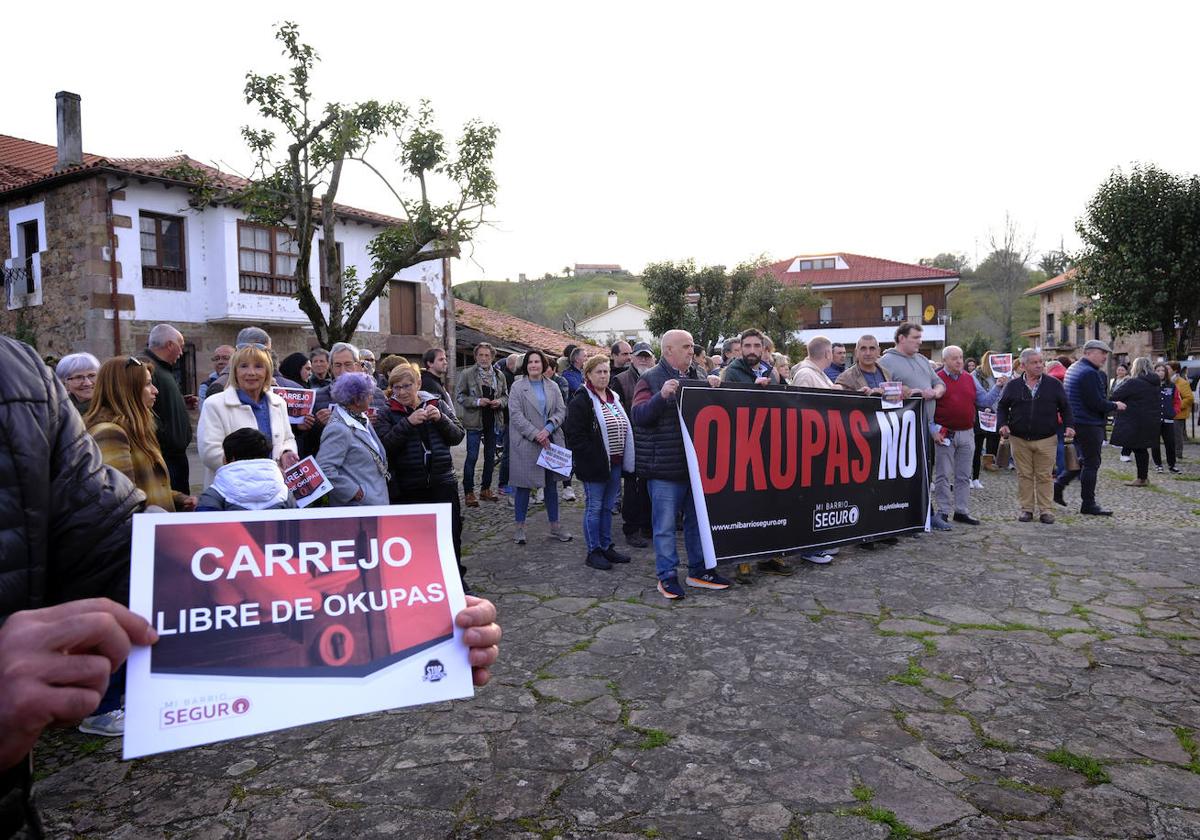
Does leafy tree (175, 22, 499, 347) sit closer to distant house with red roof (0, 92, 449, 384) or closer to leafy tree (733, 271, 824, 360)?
distant house with red roof (0, 92, 449, 384)

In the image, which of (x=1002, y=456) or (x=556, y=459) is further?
(x=1002, y=456)

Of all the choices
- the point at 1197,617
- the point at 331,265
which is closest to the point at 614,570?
the point at 1197,617

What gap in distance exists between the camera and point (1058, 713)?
378 centimetres

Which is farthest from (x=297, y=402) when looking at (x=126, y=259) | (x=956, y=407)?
(x=126, y=259)

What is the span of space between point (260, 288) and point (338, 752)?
22.4 m

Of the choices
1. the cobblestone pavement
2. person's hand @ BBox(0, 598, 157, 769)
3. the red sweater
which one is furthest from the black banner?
person's hand @ BBox(0, 598, 157, 769)

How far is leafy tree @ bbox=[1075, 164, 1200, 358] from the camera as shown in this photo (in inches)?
982

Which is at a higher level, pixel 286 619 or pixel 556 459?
pixel 286 619

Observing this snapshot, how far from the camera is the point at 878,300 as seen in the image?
54.8 meters

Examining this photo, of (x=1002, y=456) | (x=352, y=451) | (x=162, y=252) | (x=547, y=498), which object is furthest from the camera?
(x=162, y=252)

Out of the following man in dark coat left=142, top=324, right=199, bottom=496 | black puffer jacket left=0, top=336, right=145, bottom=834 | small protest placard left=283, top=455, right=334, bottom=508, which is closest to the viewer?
black puffer jacket left=0, top=336, right=145, bottom=834

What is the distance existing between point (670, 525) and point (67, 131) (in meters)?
22.9

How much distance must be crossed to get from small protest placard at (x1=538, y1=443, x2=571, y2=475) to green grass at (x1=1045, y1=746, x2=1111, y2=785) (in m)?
4.99

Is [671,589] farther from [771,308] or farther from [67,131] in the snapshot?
[771,308]
